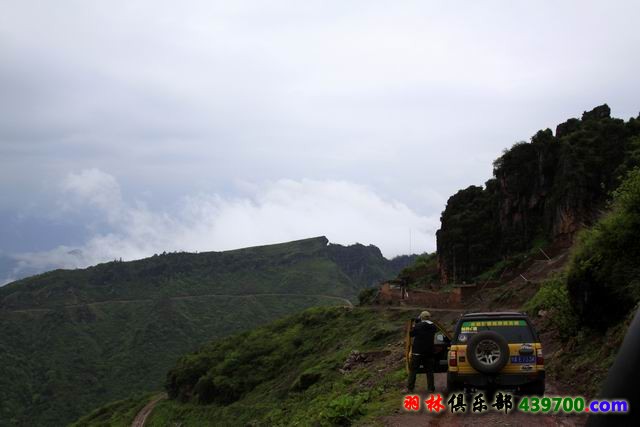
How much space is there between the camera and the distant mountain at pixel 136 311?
8325 cm

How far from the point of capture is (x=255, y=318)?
11419 centimetres

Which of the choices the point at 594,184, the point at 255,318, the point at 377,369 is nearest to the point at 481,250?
the point at 594,184

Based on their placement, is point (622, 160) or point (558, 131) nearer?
point (622, 160)

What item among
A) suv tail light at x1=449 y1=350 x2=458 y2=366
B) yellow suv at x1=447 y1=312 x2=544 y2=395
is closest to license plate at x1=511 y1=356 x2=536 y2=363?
yellow suv at x1=447 y1=312 x2=544 y2=395

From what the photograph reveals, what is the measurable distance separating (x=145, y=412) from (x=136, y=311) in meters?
67.6

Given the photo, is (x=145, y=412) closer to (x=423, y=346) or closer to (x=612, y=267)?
(x=423, y=346)

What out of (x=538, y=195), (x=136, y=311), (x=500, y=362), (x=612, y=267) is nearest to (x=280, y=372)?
(x=538, y=195)

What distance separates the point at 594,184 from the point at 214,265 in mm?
124283

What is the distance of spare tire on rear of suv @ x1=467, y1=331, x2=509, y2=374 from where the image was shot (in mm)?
9406

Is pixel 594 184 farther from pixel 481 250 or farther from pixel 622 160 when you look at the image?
pixel 481 250

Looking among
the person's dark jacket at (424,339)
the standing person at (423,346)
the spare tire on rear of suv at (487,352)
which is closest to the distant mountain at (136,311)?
the standing person at (423,346)

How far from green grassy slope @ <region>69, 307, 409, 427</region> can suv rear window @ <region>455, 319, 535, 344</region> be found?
5.22 metres

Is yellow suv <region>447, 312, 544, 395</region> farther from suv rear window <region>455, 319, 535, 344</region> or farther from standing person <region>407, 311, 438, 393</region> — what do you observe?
standing person <region>407, 311, 438, 393</region>

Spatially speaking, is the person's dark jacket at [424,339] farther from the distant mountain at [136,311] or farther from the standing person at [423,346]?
the distant mountain at [136,311]
